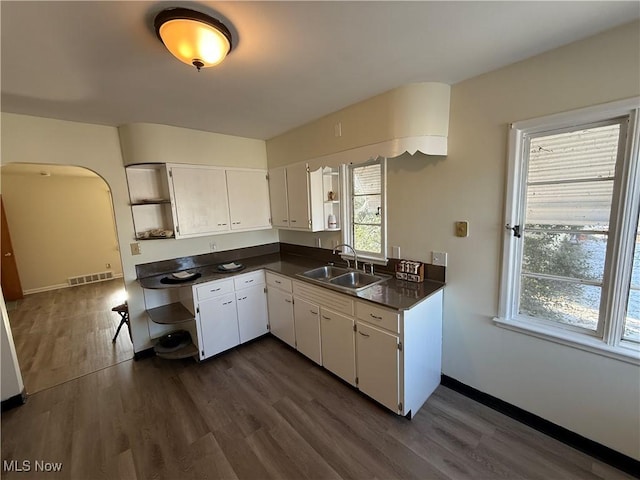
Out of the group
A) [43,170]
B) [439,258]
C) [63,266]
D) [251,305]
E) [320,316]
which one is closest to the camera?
[439,258]

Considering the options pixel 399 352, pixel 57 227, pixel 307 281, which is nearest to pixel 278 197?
pixel 307 281

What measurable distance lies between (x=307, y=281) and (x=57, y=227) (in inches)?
238

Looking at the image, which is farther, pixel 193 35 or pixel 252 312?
pixel 252 312

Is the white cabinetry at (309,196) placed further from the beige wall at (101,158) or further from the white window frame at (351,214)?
the beige wall at (101,158)

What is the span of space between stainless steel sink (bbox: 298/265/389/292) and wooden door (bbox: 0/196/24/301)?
5.81 m

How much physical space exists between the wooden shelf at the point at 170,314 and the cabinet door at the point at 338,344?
139cm

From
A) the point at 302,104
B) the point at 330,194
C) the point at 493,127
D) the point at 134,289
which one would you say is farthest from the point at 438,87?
the point at 134,289

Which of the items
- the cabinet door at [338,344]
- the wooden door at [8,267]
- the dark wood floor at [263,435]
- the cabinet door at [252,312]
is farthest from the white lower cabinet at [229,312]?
the wooden door at [8,267]

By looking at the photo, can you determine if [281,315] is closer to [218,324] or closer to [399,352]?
[218,324]

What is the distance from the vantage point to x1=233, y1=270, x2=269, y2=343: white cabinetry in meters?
2.91

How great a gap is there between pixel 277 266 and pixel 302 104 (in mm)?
1744

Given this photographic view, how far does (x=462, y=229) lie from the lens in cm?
200

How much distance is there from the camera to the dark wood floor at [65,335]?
270 centimetres

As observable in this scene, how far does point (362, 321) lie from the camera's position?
2.04 metres
